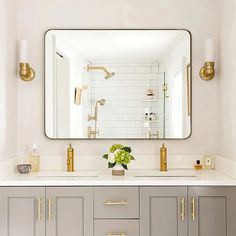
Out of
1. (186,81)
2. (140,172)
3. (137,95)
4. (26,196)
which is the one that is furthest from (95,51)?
(26,196)

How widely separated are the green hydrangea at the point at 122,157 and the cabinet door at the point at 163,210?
0.34 meters

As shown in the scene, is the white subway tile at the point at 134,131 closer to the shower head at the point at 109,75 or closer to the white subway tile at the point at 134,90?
the white subway tile at the point at 134,90

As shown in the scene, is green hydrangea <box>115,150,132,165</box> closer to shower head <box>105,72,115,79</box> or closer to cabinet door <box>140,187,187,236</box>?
cabinet door <box>140,187,187,236</box>

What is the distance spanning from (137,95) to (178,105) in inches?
12.8

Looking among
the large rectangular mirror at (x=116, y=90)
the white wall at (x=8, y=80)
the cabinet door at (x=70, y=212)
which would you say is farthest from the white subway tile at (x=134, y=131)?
the white wall at (x=8, y=80)

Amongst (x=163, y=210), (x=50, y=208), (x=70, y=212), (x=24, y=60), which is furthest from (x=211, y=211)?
(x=24, y=60)

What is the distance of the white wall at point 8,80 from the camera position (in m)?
3.36

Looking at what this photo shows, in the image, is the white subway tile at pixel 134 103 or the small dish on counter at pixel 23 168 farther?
the white subway tile at pixel 134 103

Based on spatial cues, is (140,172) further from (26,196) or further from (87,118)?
(26,196)

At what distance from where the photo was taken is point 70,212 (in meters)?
3.13

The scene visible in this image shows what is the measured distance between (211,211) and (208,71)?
107 centimetres

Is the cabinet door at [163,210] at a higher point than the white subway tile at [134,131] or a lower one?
lower

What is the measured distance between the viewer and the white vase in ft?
11.1

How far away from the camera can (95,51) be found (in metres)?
3.75
